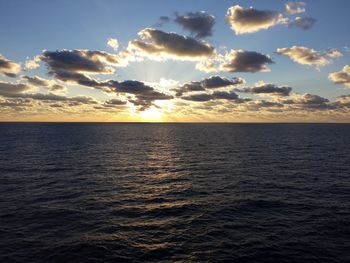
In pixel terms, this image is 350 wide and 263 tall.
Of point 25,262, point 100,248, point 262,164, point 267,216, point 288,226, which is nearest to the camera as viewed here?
point 25,262

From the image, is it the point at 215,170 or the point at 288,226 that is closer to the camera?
the point at 288,226

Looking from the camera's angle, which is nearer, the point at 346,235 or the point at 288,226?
the point at 346,235

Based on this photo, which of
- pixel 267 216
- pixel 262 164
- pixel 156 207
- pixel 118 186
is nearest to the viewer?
pixel 267 216

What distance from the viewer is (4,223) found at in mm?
31672

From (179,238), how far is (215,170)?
3605 cm

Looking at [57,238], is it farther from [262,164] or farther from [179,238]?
[262,164]

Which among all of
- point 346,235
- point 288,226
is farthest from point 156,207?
point 346,235

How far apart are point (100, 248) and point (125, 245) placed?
2.29m

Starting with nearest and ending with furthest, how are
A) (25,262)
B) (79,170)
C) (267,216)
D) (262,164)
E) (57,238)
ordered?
(25,262), (57,238), (267,216), (79,170), (262,164)

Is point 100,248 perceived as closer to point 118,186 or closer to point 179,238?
point 179,238

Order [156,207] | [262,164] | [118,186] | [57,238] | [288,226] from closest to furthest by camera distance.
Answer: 1. [57,238]
2. [288,226]
3. [156,207]
4. [118,186]
5. [262,164]

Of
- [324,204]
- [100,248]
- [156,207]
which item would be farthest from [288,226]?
[100,248]

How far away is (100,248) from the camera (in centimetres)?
2612

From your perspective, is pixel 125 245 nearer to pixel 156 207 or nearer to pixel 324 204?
pixel 156 207
